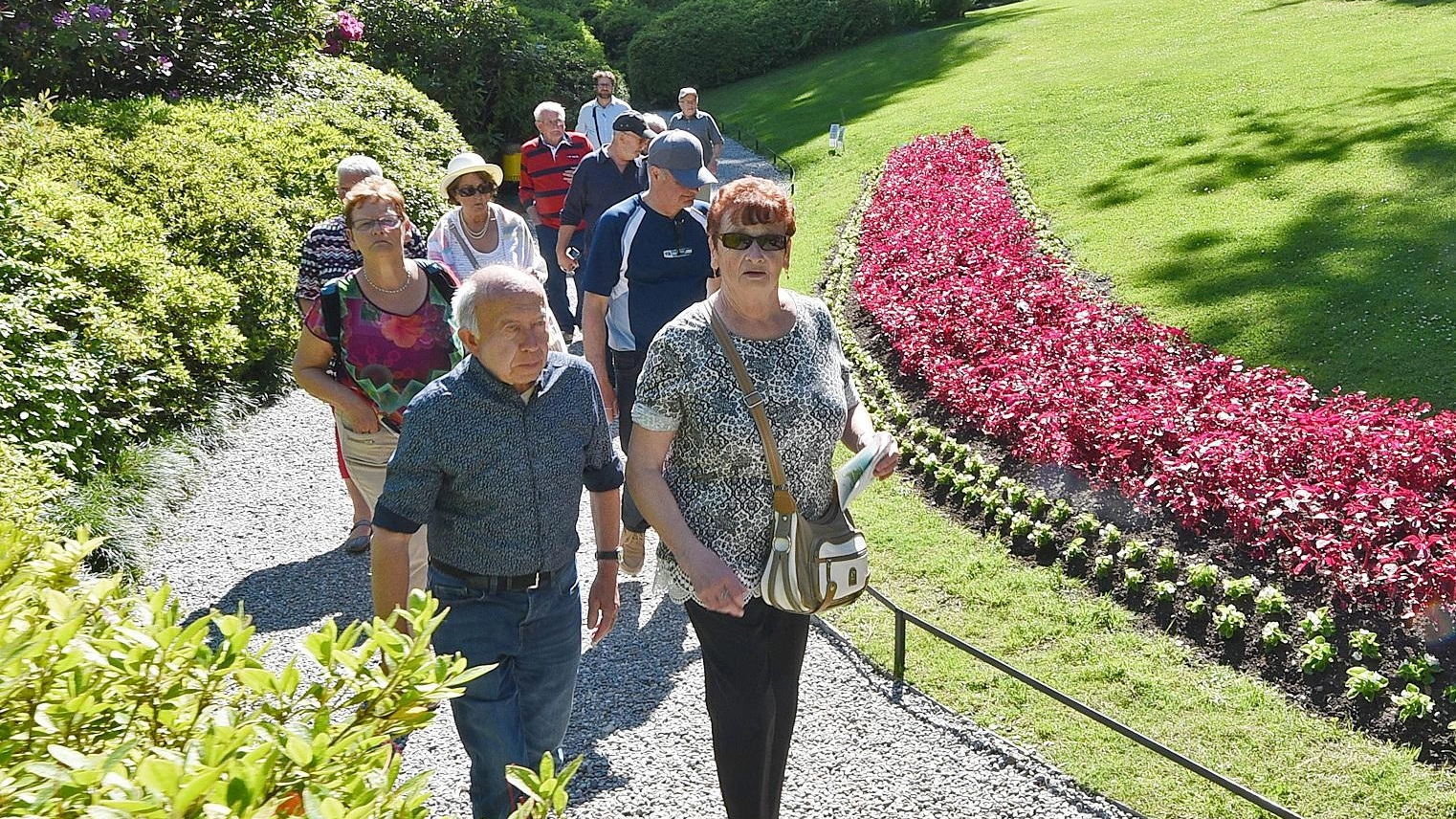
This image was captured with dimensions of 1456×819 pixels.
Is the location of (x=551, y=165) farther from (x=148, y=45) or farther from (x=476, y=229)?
(x=148, y=45)

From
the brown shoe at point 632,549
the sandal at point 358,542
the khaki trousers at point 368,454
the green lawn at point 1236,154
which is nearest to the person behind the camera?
the brown shoe at point 632,549

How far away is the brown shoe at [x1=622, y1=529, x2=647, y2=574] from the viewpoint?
396cm

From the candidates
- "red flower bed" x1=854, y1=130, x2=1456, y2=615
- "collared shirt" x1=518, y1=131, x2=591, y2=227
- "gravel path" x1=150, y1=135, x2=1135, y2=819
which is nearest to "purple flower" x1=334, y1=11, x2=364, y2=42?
"collared shirt" x1=518, y1=131, x2=591, y2=227

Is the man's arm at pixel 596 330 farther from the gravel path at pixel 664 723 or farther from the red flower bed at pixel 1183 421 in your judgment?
the red flower bed at pixel 1183 421

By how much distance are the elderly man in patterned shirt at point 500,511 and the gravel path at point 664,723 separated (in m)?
0.98

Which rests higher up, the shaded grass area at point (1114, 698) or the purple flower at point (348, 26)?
the purple flower at point (348, 26)

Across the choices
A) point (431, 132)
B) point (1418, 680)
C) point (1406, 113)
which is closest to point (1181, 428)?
point (1418, 680)

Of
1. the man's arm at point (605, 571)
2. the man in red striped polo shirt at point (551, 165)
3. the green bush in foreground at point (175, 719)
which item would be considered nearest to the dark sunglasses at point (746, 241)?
the man's arm at point (605, 571)

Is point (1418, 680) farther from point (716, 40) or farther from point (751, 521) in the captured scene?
point (716, 40)

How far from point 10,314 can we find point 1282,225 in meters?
10.3

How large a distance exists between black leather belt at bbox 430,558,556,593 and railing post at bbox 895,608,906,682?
2.03m

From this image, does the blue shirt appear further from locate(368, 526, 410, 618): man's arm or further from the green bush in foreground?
the green bush in foreground

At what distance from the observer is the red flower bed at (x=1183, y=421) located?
5457 millimetres

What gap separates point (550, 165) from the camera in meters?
10.3
